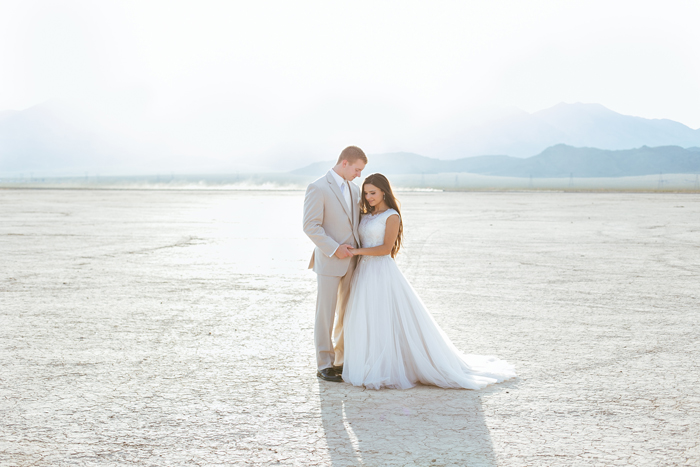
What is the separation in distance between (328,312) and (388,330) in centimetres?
59

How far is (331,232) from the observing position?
18.3 feet

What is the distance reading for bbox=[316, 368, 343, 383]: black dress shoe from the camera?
539 centimetres

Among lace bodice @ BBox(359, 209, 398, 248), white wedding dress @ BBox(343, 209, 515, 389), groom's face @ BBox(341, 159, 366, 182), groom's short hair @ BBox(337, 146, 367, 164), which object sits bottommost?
white wedding dress @ BBox(343, 209, 515, 389)

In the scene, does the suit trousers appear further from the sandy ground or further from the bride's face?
the bride's face

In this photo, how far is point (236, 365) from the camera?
5.74 m

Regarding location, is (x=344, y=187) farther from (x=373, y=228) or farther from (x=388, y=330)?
(x=388, y=330)

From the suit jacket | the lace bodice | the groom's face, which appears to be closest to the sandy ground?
the suit jacket

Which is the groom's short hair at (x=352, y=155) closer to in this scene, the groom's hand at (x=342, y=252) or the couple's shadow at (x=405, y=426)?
the groom's hand at (x=342, y=252)

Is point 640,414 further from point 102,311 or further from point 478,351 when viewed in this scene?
point 102,311

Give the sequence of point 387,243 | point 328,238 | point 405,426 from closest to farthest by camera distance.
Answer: point 405,426 < point 328,238 < point 387,243

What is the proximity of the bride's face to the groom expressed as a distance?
134 millimetres

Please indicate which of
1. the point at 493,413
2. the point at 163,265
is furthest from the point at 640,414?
the point at 163,265

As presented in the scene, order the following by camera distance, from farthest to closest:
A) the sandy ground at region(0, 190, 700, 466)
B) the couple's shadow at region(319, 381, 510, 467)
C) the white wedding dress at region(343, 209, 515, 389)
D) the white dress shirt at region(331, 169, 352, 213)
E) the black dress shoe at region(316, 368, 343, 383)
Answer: the white dress shirt at region(331, 169, 352, 213) → the black dress shoe at region(316, 368, 343, 383) → the white wedding dress at region(343, 209, 515, 389) → the sandy ground at region(0, 190, 700, 466) → the couple's shadow at region(319, 381, 510, 467)

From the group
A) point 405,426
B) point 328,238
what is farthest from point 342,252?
point 405,426
